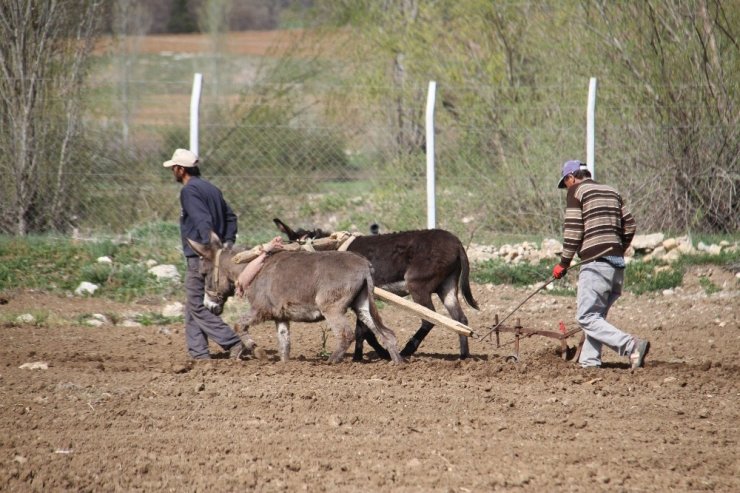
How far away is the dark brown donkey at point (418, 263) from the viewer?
10711mm

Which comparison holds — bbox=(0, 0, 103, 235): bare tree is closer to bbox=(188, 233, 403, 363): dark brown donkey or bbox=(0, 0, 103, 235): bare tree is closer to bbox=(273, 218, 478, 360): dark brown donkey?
bbox=(273, 218, 478, 360): dark brown donkey

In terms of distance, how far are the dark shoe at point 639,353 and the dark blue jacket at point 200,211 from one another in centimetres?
406

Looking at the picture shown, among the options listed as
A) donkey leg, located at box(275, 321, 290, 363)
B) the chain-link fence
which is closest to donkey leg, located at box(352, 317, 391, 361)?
donkey leg, located at box(275, 321, 290, 363)

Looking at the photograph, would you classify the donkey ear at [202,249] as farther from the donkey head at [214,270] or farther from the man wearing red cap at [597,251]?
the man wearing red cap at [597,251]

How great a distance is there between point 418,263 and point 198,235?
90.3 inches

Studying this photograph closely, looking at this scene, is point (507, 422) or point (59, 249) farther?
point (59, 249)

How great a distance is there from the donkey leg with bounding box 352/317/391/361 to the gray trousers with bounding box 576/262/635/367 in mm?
2067

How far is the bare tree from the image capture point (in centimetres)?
1603

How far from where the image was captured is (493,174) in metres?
16.4

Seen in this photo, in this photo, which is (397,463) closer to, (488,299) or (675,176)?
(488,299)

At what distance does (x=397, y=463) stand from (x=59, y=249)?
9623 millimetres

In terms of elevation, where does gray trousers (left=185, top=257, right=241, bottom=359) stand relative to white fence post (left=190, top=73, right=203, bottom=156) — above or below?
below

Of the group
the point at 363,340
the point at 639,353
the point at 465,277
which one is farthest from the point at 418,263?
the point at 639,353

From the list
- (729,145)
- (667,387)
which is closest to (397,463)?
(667,387)
